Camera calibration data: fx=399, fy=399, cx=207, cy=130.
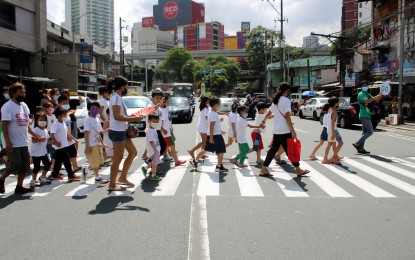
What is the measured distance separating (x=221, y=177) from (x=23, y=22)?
25.9 m

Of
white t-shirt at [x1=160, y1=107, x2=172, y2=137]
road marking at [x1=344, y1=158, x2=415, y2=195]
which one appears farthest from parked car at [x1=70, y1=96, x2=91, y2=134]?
road marking at [x1=344, y1=158, x2=415, y2=195]

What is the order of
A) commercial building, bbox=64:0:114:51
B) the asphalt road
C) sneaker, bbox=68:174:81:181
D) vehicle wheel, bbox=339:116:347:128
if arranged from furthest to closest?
1. commercial building, bbox=64:0:114:51
2. vehicle wheel, bbox=339:116:347:128
3. sneaker, bbox=68:174:81:181
4. the asphalt road

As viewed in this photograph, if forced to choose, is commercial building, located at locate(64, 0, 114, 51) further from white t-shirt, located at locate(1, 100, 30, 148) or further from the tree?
white t-shirt, located at locate(1, 100, 30, 148)

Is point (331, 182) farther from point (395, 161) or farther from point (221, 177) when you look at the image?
point (395, 161)

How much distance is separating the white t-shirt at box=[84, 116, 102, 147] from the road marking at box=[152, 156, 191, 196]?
1461 mm

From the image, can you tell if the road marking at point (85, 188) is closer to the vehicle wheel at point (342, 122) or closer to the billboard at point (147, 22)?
the vehicle wheel at point (342, 122)

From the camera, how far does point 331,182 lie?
706 centimetres

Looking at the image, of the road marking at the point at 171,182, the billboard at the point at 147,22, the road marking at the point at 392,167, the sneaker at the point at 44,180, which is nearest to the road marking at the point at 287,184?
the road marking at the point at 171,182

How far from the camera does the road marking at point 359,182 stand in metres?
6.24

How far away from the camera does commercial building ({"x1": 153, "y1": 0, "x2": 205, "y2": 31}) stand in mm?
157250

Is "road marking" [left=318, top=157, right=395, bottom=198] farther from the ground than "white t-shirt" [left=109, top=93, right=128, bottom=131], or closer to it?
closer to it

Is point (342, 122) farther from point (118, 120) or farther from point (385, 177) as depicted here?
point (118, 120)

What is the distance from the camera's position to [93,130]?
747 centimetres

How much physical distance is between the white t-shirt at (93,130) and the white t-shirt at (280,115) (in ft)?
10.9
